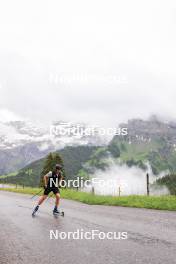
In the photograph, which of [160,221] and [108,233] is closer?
[108,233]

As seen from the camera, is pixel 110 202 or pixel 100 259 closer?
pixel 100 259

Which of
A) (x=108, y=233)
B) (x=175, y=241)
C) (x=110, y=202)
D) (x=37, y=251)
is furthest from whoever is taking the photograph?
Result: (x=110, y=202)

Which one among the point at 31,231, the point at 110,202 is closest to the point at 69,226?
the point at 31,231

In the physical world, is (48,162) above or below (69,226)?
above

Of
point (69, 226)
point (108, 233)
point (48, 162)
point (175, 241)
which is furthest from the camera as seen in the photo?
point (48, 162)

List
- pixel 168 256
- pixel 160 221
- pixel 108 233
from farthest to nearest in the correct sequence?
pixel 160 221 → pixel 108 233 → pixel 168 256

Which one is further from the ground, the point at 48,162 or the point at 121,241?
the point at 48,162

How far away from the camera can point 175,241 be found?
9133 millimetres

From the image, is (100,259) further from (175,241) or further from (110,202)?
(110,202)

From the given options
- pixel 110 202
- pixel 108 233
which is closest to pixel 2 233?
pixel 108 233

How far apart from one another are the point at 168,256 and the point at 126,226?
475cm

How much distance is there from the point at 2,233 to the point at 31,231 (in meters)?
0.86

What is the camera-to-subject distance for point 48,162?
75.3m

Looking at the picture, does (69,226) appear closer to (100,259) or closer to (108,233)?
(108,233)
